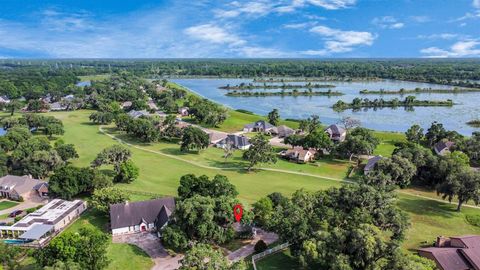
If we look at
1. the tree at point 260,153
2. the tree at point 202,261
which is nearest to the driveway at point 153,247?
the tree at point 202,261

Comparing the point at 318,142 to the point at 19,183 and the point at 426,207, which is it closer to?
the point at 426,207

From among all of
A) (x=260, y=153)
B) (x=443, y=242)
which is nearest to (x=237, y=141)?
(x=260, y=153)

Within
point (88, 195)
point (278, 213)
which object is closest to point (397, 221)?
point (278, 213)

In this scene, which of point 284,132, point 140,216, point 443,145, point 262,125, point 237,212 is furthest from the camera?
point 262,125

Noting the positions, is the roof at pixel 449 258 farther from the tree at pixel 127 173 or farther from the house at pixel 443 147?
the house at pixel 443 147

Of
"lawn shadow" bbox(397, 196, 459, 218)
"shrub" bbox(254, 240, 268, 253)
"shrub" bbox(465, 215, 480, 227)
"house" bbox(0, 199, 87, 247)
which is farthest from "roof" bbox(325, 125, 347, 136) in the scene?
"house" bbox(0, 199, 87, 247)
